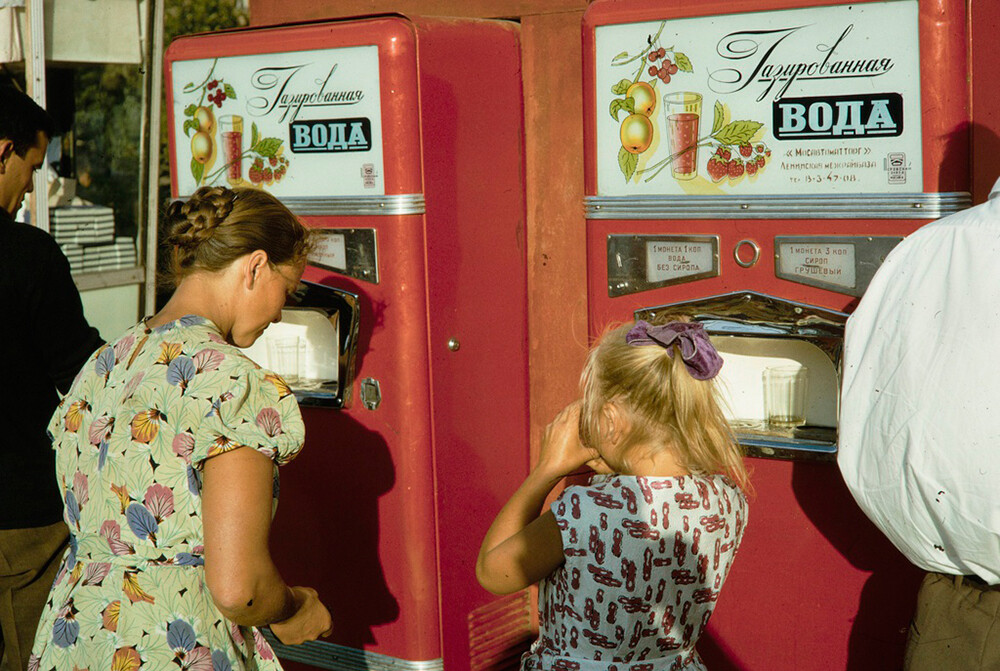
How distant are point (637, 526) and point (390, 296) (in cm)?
123

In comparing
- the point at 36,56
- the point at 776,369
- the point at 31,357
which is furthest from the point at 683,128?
the point at 36,56

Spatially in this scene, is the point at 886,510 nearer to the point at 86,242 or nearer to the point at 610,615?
the point at 610,615

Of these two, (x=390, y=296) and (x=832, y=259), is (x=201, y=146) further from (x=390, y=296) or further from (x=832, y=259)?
(x=832, y=259)

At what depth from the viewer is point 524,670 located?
2.18m

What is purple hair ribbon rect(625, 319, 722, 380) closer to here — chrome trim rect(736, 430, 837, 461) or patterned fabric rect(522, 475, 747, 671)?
patterned fabric rect(522, 475, 747, 671)

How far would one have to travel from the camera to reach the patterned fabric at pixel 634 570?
1991mm

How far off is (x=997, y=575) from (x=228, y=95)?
230cm

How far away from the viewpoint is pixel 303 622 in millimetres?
2094

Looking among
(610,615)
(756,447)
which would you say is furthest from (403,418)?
(610,615)

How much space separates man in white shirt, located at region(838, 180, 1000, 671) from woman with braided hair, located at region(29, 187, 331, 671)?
3.50 feet

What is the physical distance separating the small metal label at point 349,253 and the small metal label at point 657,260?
2.16 ft

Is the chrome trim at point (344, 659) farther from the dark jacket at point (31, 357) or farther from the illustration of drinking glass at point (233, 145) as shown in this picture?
the illustration of drinking glass at point (233, 145)

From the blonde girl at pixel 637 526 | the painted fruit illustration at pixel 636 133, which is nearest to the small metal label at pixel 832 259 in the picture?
the painted fruit illustration at pixel 636 133

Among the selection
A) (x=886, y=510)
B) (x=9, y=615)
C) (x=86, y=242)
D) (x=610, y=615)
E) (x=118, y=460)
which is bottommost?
(x=9, y=615)
